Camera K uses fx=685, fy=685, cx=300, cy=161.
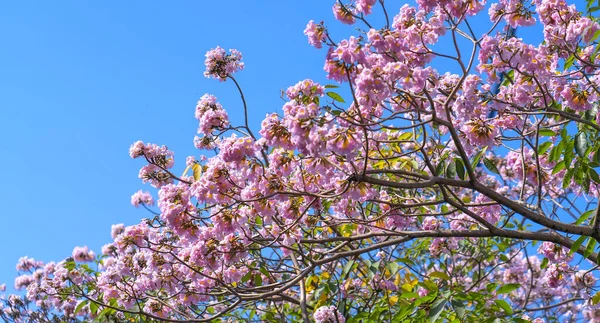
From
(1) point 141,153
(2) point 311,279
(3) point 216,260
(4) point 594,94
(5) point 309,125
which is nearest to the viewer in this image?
(5) point 309,125

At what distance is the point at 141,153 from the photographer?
4.32 metres

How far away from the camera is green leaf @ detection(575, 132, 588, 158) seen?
3410mm

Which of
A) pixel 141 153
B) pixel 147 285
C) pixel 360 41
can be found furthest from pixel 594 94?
pixel 147 285

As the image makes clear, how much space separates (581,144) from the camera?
11.2 ft

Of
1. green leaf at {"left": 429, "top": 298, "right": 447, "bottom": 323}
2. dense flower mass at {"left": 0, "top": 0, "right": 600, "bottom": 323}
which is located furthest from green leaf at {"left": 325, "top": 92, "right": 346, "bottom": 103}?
green leaf at {"left": 429, "top": 298, "right": 447, "bottom": 323}

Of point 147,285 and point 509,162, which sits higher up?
point 509,162

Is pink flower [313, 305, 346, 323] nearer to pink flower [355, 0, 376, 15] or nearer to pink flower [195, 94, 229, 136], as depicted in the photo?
pink flower [195, 94, 229, 136]

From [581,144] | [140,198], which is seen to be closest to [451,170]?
[581,144]

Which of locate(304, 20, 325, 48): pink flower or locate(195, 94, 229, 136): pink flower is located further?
locate(195, 94, 229, 136): pink flower

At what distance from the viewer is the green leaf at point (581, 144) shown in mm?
3410

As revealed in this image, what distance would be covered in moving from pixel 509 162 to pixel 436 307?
63.3 inches

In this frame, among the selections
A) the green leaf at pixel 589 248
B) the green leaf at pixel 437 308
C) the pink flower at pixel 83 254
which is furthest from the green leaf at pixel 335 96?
the pink flower at pixel 83 254

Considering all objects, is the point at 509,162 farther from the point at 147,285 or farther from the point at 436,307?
the point at 147,285

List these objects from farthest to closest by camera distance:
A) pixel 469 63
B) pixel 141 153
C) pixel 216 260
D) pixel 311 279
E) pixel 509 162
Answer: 1. pixel 311 279
2. pixel 509 162
3. pixel 141 153
4. pixel 216 260
5. pixel 469 63
